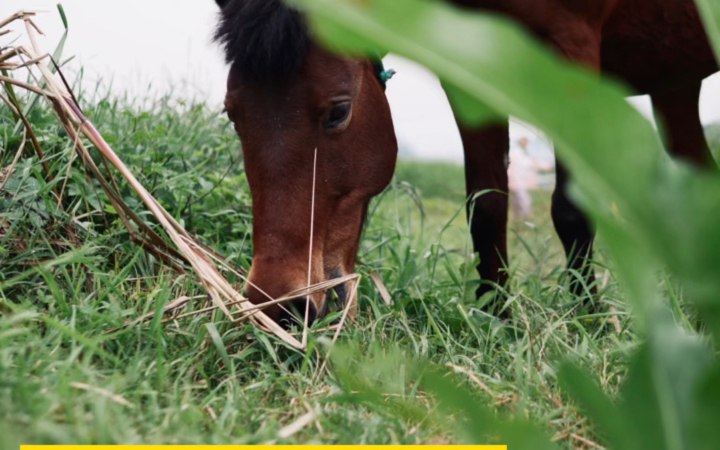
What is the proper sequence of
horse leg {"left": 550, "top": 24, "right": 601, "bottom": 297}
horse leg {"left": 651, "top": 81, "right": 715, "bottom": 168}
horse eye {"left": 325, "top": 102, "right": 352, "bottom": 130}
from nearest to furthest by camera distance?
horse eye {"left": 325, "top": 102, "right": 352, "bottom": 130} → horse leg {"left": 550, "top": 24, "right": 601, "bottom": 297} → horse leg {"left": 651, "top": 81, "right": 715, "bottom": 168}

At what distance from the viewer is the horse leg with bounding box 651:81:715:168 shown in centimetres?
292

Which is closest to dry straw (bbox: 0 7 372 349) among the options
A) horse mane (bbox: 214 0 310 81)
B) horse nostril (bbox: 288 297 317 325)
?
horse nostril (bbox: 288 297 317 325)

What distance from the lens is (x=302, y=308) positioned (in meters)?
1.58

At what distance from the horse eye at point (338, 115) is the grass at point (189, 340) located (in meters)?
0.48

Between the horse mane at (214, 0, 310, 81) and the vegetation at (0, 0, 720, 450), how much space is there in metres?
0.59

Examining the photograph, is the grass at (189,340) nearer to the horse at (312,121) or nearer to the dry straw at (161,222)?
the dry straw at (161,222)

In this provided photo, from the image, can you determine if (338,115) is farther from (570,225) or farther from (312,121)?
(570,225)

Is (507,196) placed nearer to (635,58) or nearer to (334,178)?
(635,58)

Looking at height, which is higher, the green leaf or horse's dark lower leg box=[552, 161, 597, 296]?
the green leaf

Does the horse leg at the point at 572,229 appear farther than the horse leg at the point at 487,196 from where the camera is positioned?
No

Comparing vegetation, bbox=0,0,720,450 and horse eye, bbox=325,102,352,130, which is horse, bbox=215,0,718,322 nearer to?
horse eye, bbox=325,102,352,130

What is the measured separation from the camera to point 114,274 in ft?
6.07

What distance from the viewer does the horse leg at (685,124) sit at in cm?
292

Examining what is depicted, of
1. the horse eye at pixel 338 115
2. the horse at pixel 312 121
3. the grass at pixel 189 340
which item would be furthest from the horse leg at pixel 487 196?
the horse eye at pixel 338 115
